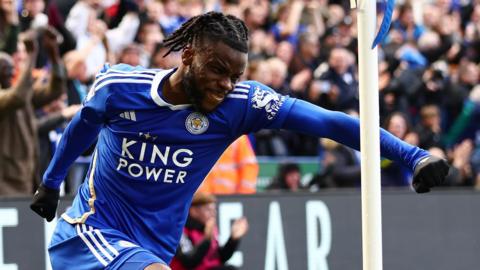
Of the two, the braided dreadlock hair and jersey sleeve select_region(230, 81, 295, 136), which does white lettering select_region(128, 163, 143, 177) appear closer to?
jersey sleeve select_region(230, 81, 295, 136)

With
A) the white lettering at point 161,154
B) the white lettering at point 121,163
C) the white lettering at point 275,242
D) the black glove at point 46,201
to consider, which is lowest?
the white lettering at point 275,242

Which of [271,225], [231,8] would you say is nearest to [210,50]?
[271,225]

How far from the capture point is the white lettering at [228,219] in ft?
31.3

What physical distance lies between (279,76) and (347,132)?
6.83 metres

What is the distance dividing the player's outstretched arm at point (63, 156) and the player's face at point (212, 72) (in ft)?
2.32

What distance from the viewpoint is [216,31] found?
206 inches

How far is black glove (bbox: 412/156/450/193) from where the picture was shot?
15.8ft

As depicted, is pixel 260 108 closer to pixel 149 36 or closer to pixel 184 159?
pixel 184 159

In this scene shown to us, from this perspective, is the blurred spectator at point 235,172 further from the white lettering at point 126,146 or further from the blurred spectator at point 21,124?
the white lettering at point 126,146

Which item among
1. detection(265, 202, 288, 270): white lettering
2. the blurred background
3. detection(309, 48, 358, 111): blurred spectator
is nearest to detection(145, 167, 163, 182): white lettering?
the blurred background

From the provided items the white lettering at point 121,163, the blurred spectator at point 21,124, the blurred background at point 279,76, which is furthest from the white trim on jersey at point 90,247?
the blurred spectator at point 21,124

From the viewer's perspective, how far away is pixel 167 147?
5.44 m

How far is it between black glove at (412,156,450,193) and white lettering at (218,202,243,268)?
4.82 meters

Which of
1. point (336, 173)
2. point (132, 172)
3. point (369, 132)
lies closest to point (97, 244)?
point (132, 172)
